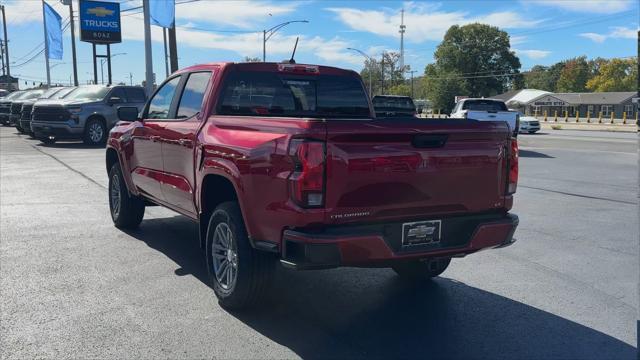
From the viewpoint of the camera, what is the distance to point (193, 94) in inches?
214

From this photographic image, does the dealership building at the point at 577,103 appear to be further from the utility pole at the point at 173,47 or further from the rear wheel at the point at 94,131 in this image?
the rear wheel at the point at 94,131

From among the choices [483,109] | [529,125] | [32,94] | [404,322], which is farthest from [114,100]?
[529,125]

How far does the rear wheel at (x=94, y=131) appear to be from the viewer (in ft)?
61.0

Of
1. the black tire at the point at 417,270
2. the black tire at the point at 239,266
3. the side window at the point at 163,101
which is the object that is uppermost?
the side window at the point at 163,101

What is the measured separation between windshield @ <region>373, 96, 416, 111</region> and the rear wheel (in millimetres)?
9242

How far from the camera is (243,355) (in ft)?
12.2

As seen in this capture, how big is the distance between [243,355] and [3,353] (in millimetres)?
1552

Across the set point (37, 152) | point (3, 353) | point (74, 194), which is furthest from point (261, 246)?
point (37, 152)

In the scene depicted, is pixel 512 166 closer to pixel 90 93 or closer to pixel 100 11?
pixel 90 93

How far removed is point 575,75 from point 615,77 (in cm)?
859

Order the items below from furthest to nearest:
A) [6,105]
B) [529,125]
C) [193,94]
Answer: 1. [529,125]
2. [6,105]
3. [193,94]

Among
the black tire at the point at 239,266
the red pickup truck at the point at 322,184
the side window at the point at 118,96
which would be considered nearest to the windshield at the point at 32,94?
the side window at the point at 118,96

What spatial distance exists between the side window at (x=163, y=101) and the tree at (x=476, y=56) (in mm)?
103691

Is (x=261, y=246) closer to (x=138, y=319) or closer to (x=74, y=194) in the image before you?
(x=138, y=319)
